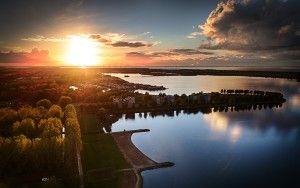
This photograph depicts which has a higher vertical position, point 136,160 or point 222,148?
point 136,160

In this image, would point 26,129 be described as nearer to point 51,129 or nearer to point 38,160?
point 51,129

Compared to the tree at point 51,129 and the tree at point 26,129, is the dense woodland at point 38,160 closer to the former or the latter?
the tree at point 51,129

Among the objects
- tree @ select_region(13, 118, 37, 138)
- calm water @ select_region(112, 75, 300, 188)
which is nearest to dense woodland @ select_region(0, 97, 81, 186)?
tree @ select_region(13, 118, 37, 138)

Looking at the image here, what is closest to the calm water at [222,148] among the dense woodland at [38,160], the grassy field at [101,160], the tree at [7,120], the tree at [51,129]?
the grassy field at [101,160]

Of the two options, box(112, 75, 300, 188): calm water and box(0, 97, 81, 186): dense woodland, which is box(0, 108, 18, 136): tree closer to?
box(0, 97, 81, 186): dense woodland

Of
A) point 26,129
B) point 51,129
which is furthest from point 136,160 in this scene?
point 26,129

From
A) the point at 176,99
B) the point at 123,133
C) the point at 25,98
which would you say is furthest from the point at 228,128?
the point at 25,98
